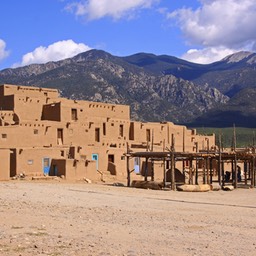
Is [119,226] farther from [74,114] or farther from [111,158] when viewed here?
[74,114]

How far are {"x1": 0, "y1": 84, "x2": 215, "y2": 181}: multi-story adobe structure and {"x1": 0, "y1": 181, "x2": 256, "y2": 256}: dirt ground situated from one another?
1119cm

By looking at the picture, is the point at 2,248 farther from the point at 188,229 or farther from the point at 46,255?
the point at 188,229

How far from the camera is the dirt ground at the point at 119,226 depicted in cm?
1147

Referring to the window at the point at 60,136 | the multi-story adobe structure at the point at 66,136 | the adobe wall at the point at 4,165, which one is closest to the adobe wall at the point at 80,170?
the multi-story adobe structure at the point at 66,136

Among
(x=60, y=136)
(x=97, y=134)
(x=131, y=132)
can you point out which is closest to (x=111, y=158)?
(x=97, y=134)

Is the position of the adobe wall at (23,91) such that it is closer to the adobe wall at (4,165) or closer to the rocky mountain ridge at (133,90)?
the adobe wall at (4,165)

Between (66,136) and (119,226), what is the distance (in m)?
26.1

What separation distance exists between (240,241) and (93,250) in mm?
4023

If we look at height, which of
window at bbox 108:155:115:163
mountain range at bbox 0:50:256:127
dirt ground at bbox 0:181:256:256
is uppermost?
mountain range at bbox 0:50:256:127

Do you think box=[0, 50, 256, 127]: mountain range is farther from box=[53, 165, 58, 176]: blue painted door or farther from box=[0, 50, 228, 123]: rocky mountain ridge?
box=[53, 165, 58, 176]: blue painted door

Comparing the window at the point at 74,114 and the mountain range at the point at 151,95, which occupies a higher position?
the mountain range at the point at 151,95

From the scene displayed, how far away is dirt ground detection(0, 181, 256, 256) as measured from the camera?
11469mm

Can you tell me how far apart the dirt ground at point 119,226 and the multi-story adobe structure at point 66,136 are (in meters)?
11.2

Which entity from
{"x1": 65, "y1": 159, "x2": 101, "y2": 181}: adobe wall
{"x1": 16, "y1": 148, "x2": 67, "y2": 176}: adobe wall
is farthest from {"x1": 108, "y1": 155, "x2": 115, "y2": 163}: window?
{"x1": 16, "y1": 148, "x2": 67, "y2": 176}: adobe wall
